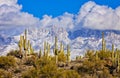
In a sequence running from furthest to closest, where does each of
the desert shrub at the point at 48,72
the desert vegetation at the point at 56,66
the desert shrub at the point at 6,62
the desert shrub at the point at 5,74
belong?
the desert shrub at the point at 6,62
the desert shrub at the point at 5,74
the desert vegetation at the point at 56,66
the desert shrub at the point at 48,72

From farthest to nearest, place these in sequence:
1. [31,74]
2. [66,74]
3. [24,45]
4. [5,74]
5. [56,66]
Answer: [24,45]
[56,66]
[5,74]
[66,74]
[31,74]

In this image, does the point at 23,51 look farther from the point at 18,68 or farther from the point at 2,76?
the point at 2,76

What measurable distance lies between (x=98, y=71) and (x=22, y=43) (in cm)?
1510

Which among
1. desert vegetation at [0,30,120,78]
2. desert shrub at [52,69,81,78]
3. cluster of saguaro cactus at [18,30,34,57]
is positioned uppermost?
cluster of saguaro cactus at [18,30,34,57]

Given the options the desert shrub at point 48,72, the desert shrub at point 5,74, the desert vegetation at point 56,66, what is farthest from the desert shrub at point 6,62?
the desert shrub at point 48,72

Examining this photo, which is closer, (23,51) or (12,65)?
(12,65)

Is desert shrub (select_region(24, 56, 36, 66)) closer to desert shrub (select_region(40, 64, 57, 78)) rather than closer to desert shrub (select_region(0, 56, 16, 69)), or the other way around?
desert shrub (select_region(0, 56, 16, 69))

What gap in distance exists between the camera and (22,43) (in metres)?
65.6

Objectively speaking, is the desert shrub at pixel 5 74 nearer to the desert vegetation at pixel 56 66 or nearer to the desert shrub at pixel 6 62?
the desert vegetation at pixel 56 66

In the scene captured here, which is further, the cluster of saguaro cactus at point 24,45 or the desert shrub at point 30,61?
the cluster of saguaro cactus at point 24,45

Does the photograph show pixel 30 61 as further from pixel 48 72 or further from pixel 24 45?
pixel 48 72

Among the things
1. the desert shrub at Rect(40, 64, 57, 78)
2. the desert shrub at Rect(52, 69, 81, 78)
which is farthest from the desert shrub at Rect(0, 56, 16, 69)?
the desert shrub at Rect(52, 69, 81, 78)

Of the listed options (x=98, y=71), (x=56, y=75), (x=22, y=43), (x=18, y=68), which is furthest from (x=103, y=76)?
(x=22, y=43)

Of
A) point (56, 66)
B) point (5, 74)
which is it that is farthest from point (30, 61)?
point (5, 74)
